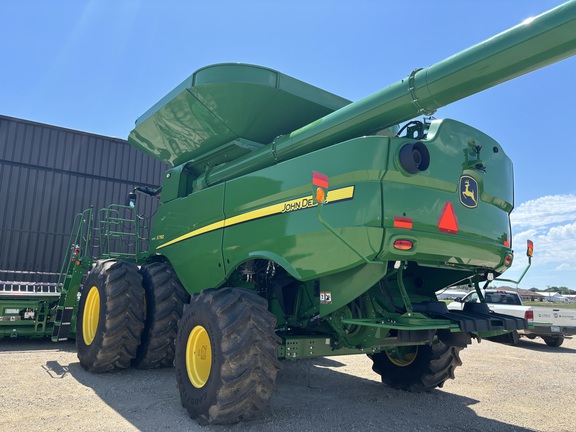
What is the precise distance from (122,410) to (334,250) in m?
2.56

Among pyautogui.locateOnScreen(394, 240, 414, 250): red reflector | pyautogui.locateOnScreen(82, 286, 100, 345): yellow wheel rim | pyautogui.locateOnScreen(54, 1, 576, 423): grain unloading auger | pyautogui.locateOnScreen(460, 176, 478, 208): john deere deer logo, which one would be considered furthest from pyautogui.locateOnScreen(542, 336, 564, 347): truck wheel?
pyautogui.locateOnScreen(82, 286, 100, 345): yellow wheel rim

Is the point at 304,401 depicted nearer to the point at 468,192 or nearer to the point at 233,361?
the point at 233,361

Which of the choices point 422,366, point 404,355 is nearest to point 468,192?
point 422,366

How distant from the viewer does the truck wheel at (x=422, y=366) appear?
548 cm

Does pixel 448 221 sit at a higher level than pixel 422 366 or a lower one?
higher

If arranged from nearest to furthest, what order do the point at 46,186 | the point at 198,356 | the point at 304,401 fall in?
1. the point at 198,356
2. the point at 304,401
3. the point at 46,186

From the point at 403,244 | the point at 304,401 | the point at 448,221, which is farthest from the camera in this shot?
the point at 304,401

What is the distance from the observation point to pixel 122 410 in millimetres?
4434

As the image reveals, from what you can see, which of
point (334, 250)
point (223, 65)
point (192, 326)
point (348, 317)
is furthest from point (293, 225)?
point (223, 65)

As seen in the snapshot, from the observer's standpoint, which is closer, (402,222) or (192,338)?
(402,222)

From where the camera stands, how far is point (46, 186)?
36.1 feet

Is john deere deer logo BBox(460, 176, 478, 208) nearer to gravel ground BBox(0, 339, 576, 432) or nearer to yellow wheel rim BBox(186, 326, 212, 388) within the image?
gravel ground BBox(0, 339, 576, 432)

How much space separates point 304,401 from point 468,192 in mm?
2799

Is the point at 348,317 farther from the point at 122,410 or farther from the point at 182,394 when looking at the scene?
the point at 122,410
